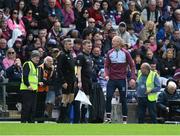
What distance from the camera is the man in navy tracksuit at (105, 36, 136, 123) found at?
21391 mm

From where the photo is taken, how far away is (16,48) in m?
24.5

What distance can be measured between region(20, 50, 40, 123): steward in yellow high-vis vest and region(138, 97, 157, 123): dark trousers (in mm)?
3025

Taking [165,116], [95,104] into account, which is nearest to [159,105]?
[165,116]

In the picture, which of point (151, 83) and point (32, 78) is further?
point (151, 83)

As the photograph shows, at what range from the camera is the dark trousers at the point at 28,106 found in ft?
68.8

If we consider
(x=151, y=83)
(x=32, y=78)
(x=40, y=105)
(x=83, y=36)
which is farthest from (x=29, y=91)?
(x=83, y=36)

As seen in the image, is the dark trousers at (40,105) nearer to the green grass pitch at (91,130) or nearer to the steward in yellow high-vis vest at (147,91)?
the steward in yellow high-vis vest at (147,91)

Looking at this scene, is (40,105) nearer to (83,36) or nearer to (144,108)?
(144,108)

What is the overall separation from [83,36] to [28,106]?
5.25 m

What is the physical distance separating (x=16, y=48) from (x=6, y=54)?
777 mm

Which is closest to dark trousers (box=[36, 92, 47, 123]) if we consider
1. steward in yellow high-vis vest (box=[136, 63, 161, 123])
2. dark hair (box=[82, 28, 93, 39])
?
steward in yellow high-vis vest (box=[136, 63, 161, 123])

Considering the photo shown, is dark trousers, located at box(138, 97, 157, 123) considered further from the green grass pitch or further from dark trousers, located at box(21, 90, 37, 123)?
the green grass pitch

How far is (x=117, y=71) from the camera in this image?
2147 centimetres

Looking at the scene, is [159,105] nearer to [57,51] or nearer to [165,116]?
[165,116]
